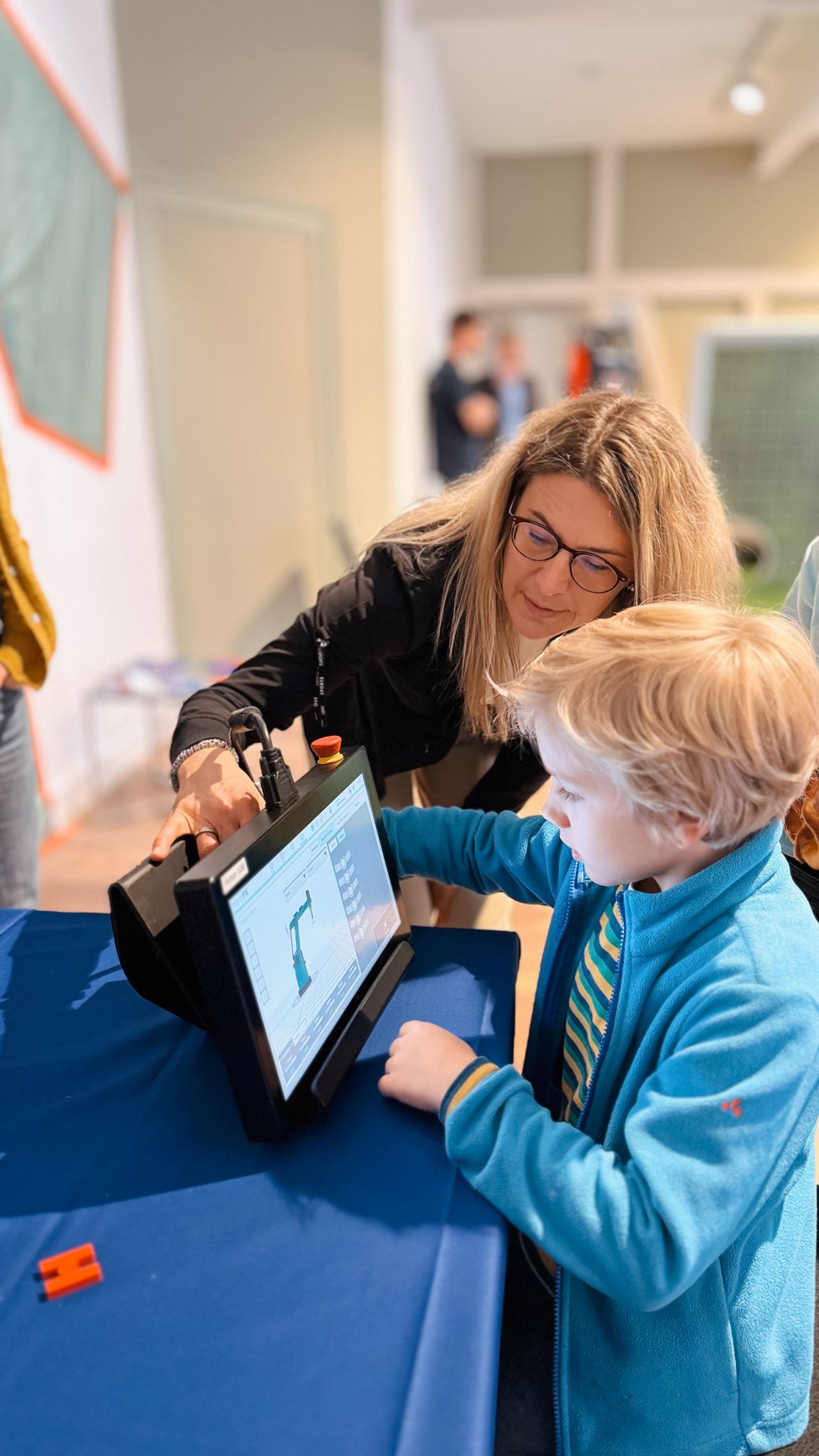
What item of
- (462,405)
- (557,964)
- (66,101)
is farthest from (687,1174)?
A: (462,405)

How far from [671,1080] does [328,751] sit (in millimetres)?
401

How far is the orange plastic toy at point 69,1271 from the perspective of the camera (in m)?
0.61

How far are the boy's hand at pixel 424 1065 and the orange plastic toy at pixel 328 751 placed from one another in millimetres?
240

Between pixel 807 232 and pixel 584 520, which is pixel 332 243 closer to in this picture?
pixel 584 520

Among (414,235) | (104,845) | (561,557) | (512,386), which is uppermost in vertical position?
(414,235)

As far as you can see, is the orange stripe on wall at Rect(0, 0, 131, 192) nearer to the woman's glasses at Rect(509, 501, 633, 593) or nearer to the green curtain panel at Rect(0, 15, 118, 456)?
the green curtain panel at Rect(0, 15, 118, 456)

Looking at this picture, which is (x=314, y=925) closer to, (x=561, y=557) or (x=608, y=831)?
(x=608, y=831)

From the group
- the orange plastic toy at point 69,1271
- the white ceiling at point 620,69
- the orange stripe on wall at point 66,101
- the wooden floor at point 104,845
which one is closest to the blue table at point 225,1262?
the orange plastic toy at point 69,1271

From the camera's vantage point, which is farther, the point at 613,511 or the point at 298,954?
the point at 613,511

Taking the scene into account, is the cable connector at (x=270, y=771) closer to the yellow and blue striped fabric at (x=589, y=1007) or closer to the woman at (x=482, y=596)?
the woman at (x=482, y=596)

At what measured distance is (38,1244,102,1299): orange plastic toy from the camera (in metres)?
0.61

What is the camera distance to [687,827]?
0.69m

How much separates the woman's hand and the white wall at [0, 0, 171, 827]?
1882mm

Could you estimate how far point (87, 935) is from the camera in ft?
3.31
